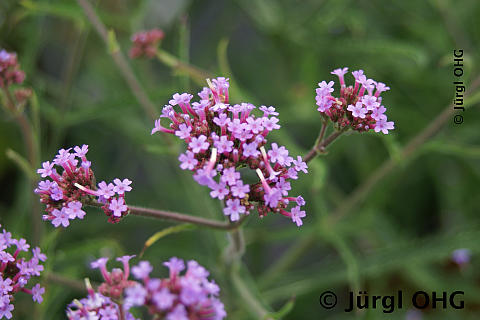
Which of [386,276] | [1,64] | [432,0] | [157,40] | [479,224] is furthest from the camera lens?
[386,276]

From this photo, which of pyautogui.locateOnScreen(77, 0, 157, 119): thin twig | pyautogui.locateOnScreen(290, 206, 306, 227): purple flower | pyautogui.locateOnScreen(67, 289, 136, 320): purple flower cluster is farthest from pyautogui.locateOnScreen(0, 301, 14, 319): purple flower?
pyautogui.locateOnScreen(77, 0, 157, 119): thin twig

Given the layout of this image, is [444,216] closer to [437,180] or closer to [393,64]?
[437,180]

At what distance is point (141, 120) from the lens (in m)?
1.89

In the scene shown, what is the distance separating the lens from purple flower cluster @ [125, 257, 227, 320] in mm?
623


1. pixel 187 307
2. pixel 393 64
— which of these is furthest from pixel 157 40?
pixel 187 307

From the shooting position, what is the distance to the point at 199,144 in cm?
79

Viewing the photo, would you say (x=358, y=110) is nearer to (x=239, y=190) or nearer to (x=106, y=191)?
(x=239, y=190)

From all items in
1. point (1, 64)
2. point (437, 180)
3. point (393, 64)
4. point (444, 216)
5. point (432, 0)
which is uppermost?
point (432, 0)

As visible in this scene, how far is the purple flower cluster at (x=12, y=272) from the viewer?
793mm

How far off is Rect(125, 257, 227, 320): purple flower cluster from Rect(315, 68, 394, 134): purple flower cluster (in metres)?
0.38

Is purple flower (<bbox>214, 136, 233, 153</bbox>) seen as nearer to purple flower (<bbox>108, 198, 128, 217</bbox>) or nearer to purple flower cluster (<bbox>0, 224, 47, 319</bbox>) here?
purple flower (<bbox>108, 198, 128, 217</bbox>)

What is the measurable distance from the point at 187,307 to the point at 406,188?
1565mm

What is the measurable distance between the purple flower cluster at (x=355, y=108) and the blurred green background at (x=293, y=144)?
45 centimetres

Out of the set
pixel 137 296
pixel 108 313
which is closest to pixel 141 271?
pixel 137 296
